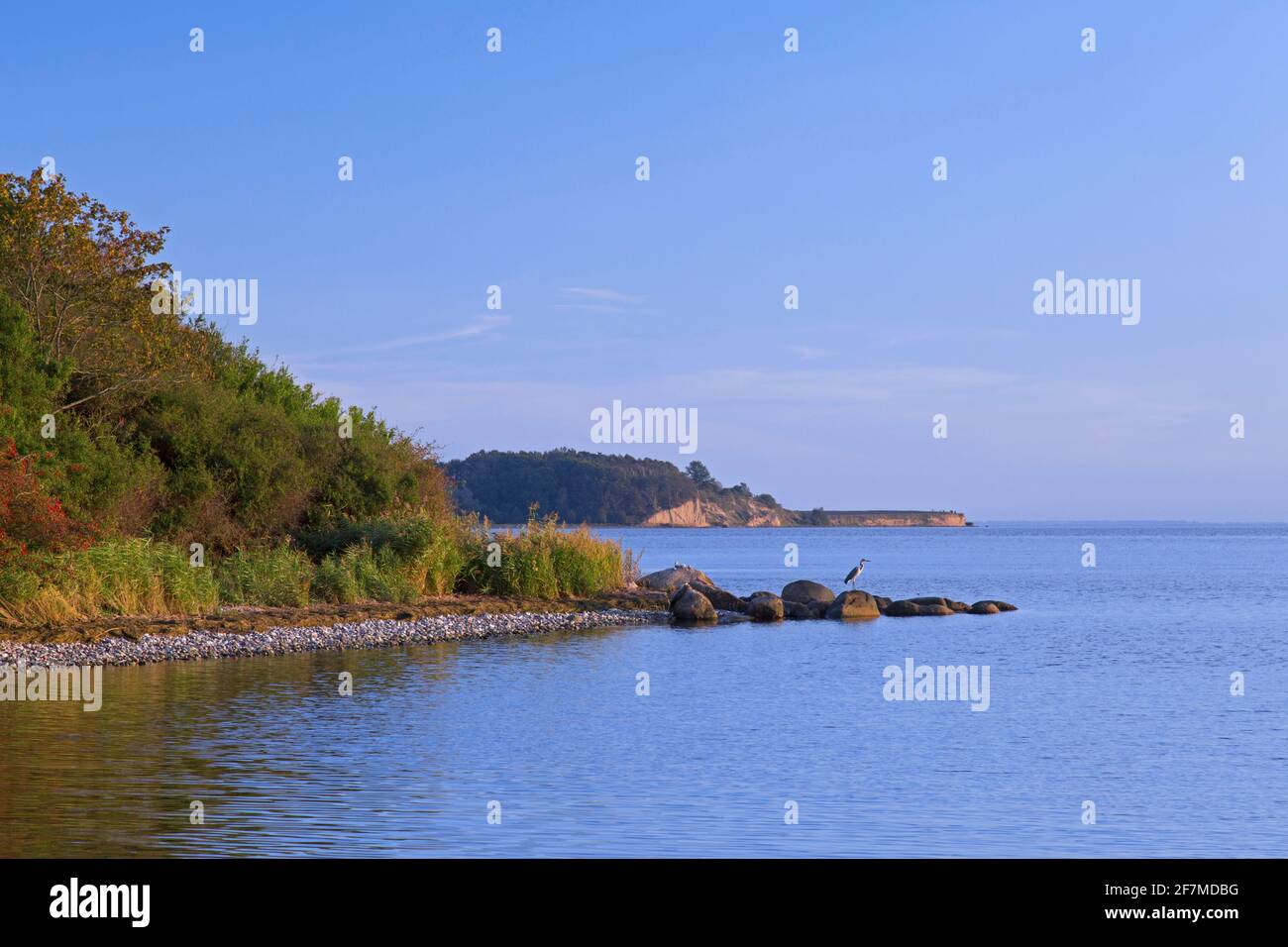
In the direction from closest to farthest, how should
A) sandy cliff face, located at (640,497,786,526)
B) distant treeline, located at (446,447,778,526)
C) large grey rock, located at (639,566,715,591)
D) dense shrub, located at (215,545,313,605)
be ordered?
dense shrub, located at (215,545,313,605), large grey rock, located at (639,566,715,591), distant treeline, located at (446,447,778,526), sandy cliff face, located at (640,497,786,526)

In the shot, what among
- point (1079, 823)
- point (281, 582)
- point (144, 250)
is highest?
point (144, 250)

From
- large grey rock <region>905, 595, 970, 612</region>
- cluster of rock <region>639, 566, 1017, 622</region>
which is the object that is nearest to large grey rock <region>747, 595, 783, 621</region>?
cluster of rock <region>639, 566, 1017, 622</region>

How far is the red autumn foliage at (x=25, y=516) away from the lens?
70.7 feet

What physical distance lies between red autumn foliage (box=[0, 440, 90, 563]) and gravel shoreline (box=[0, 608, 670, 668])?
1.89m

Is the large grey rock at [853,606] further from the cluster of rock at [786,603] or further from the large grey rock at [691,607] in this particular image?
the large grey rock at [691,607]

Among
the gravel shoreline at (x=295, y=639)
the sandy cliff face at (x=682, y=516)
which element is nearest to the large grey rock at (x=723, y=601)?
the gravel shoreline at (x=295, y=639)

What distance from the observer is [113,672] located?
19.8 m

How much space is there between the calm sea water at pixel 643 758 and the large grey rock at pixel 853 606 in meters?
10.5

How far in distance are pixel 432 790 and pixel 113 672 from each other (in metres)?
9.22

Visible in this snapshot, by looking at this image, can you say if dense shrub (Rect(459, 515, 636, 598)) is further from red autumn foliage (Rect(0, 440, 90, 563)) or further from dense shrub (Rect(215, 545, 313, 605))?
red autumn foliage (Rect(0, 440, 90, 563))

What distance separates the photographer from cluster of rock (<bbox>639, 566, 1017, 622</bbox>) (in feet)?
118
